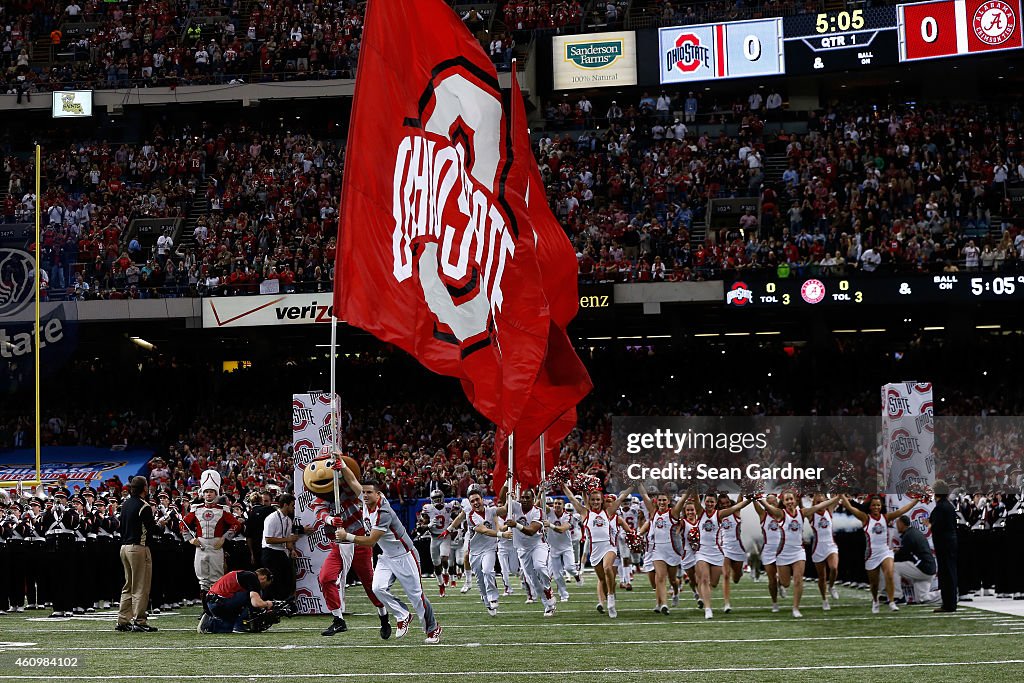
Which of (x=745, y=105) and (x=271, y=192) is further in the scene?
(x=745, y=105)

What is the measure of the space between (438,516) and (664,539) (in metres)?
9.92

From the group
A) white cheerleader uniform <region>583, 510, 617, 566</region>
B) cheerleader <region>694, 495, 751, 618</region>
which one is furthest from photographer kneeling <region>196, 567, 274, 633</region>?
cheerleader <region>694, 495, 751, 618</region>

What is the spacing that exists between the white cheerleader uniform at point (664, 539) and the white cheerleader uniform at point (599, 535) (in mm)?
555

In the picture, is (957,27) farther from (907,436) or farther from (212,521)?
(212,521)

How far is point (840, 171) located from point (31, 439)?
25.0 m

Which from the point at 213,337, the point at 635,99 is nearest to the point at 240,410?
the point at 213,337

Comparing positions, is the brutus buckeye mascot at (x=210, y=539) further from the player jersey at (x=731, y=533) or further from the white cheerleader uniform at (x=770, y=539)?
the white cheerleader uniform at (x=770, y=539)

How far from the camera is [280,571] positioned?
17.3 metres

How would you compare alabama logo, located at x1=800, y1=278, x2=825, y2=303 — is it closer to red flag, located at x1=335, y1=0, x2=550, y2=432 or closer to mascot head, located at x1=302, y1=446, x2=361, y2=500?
mascot head, located at x1=302, y1=446, x2=361, y2=500

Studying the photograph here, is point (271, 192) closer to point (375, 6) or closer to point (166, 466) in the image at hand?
point (166, 466)

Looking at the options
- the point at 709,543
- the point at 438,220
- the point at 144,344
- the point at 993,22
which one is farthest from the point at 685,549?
the point at 993,22

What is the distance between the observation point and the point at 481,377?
33.0 ft

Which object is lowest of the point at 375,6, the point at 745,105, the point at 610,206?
the point at 375,6

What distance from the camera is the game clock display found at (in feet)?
118
